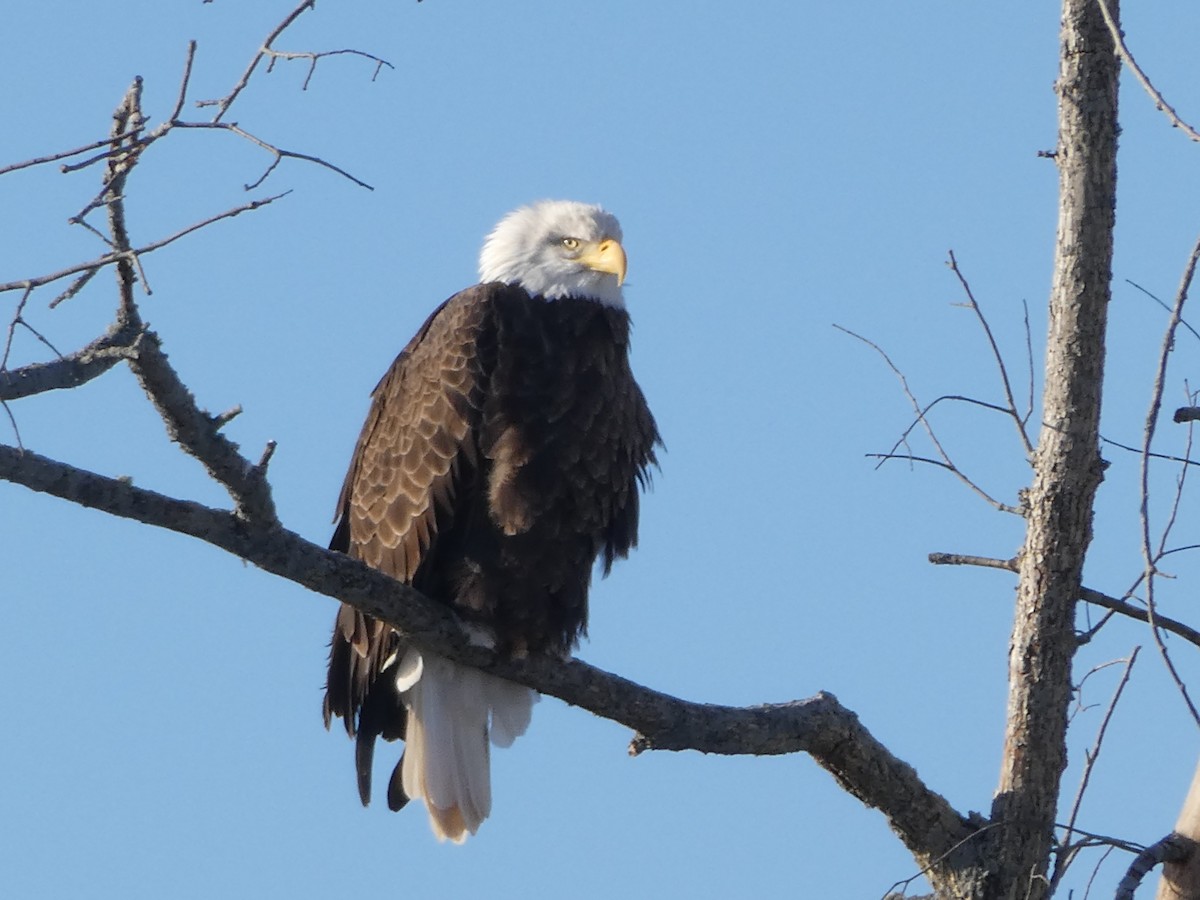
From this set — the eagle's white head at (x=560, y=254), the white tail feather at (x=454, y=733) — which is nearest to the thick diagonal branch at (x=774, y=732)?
the white tail feather at (x=454, y=733)

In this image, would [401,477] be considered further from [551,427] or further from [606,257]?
[606,257]

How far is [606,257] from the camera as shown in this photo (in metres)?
4.96

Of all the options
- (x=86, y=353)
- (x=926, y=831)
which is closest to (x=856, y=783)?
(x=926, y=831)

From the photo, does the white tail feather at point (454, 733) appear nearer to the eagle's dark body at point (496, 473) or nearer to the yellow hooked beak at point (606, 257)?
the eagle's dark body at point (496, 473)

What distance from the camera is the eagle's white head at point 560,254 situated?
4898 mm

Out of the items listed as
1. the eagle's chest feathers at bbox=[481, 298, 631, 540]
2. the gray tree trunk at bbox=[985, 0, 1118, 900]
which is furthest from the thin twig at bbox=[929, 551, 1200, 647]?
the eagle's chest feathers at bbox=[481, 298, 631, 540]

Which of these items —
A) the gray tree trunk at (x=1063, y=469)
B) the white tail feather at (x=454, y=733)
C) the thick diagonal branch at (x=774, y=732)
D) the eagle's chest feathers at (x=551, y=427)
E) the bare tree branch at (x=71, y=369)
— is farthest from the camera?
the white tail feather at (x=454, y=733)

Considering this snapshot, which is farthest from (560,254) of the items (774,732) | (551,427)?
(774,732)

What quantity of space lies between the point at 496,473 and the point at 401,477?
0.86 feet

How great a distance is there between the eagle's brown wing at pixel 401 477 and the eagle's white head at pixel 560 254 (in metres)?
0.20

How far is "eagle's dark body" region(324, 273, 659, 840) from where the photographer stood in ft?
14.6

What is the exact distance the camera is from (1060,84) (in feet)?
12.1

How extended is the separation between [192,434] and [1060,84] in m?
1.96

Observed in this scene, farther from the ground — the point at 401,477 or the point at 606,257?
the point at 606,257
